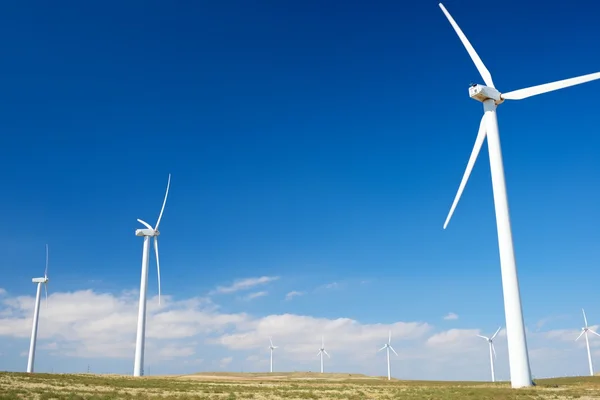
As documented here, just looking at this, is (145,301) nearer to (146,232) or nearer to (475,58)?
(146,232)

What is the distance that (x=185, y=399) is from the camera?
135ft

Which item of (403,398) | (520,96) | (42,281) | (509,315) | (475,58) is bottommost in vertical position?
(403,398)

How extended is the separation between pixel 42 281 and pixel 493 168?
11029 centimetres

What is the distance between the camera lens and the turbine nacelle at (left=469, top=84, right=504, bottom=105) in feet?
188

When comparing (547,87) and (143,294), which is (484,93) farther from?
(143,294)

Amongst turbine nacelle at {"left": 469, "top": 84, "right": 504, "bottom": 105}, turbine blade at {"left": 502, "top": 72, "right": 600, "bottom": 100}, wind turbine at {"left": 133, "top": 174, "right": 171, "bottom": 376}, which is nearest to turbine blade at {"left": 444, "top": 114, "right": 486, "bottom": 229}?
turbine nacelle at {"left": 469, "top": 84, "right": 504, "bottom": 105}

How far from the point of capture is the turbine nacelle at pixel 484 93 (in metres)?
57.3

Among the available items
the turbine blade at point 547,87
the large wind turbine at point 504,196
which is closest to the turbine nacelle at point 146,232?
the large wind turbine at point 504,196

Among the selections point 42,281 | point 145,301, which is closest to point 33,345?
point 42,281

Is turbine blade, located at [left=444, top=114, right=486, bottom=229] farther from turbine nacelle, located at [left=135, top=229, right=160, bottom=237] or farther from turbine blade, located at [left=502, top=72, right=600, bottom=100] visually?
turbine nacelle, located at [left=135, top=229, right=160, bottom=237]

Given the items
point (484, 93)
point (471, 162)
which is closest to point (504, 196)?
point (471, 162)

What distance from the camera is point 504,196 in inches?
2057

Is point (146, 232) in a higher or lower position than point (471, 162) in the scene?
higher

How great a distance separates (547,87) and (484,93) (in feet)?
21.2
